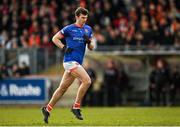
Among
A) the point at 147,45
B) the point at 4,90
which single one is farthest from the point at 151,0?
the point at 4,90

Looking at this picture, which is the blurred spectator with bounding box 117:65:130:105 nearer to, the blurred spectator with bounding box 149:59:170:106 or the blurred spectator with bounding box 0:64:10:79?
the blurred spectator with bounding box 149:59:170:106

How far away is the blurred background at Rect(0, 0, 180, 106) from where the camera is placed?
27.5 metres

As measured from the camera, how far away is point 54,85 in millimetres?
27859

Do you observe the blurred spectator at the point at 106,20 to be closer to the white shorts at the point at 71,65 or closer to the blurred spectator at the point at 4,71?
the blurred spectator at the point at 4,71

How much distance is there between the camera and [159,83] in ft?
89.7

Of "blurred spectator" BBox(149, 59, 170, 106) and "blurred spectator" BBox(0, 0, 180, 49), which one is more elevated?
"blurred spectator" BBox(0, 0, 180, 49)

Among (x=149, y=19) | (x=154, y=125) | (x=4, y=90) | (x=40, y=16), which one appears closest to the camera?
(x=154, y=125)

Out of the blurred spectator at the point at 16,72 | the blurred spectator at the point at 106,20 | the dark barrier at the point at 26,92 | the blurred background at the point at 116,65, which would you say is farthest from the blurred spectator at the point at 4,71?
the blurred spectator at the point at 106,20

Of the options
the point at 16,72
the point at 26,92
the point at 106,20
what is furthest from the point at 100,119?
the point at 106,20

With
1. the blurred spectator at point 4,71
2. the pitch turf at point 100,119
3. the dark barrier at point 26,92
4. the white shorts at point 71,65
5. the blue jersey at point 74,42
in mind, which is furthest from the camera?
the blurred spectator at point 4,71

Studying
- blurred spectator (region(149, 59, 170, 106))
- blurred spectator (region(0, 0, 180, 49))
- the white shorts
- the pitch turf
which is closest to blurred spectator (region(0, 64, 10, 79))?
blurred spectator (region(0, 0, 180, 49))

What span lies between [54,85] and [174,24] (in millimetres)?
5725

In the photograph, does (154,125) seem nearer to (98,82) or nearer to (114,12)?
(98,82)

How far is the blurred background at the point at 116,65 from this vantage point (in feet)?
90.1
